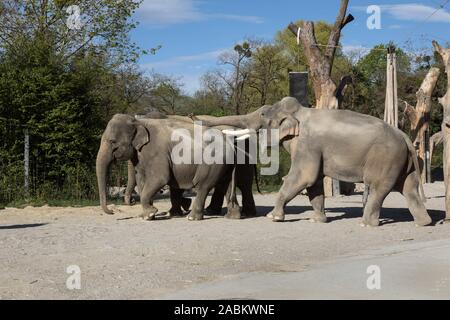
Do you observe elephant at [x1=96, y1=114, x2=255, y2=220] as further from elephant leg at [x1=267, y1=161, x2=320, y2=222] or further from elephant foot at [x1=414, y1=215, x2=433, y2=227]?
elephant foot at [x1=414, y1=215, x2=433, y2=227]

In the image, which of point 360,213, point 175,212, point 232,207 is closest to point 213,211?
point 175,212

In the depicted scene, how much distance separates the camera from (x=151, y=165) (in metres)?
14.2

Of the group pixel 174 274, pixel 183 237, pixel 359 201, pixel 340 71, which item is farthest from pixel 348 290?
pixel 340 71

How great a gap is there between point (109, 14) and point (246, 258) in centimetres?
1902

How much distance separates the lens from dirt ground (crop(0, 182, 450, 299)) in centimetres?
776

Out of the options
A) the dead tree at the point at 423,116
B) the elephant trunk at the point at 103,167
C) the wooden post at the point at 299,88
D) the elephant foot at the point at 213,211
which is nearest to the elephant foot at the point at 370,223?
the elephant foot at the point at 213,211

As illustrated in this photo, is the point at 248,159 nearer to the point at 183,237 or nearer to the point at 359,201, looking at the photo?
the point at 183,237

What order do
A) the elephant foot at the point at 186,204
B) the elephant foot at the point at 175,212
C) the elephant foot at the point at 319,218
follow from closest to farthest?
the elephant foot at the point at 319,218
the elephant foot at the point at 175,212
the elephant foot at the point at 186,204

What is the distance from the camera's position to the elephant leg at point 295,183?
45.4ft

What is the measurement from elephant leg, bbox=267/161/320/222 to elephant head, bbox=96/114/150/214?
2809 millimetres

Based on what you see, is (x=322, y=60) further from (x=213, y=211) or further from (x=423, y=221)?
(x=423, y=221)

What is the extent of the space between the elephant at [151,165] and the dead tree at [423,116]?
55.0 feet

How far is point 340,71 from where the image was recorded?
180 ft

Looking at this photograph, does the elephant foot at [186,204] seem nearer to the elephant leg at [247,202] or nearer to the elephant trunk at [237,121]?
the elephant leg at [247,202]
